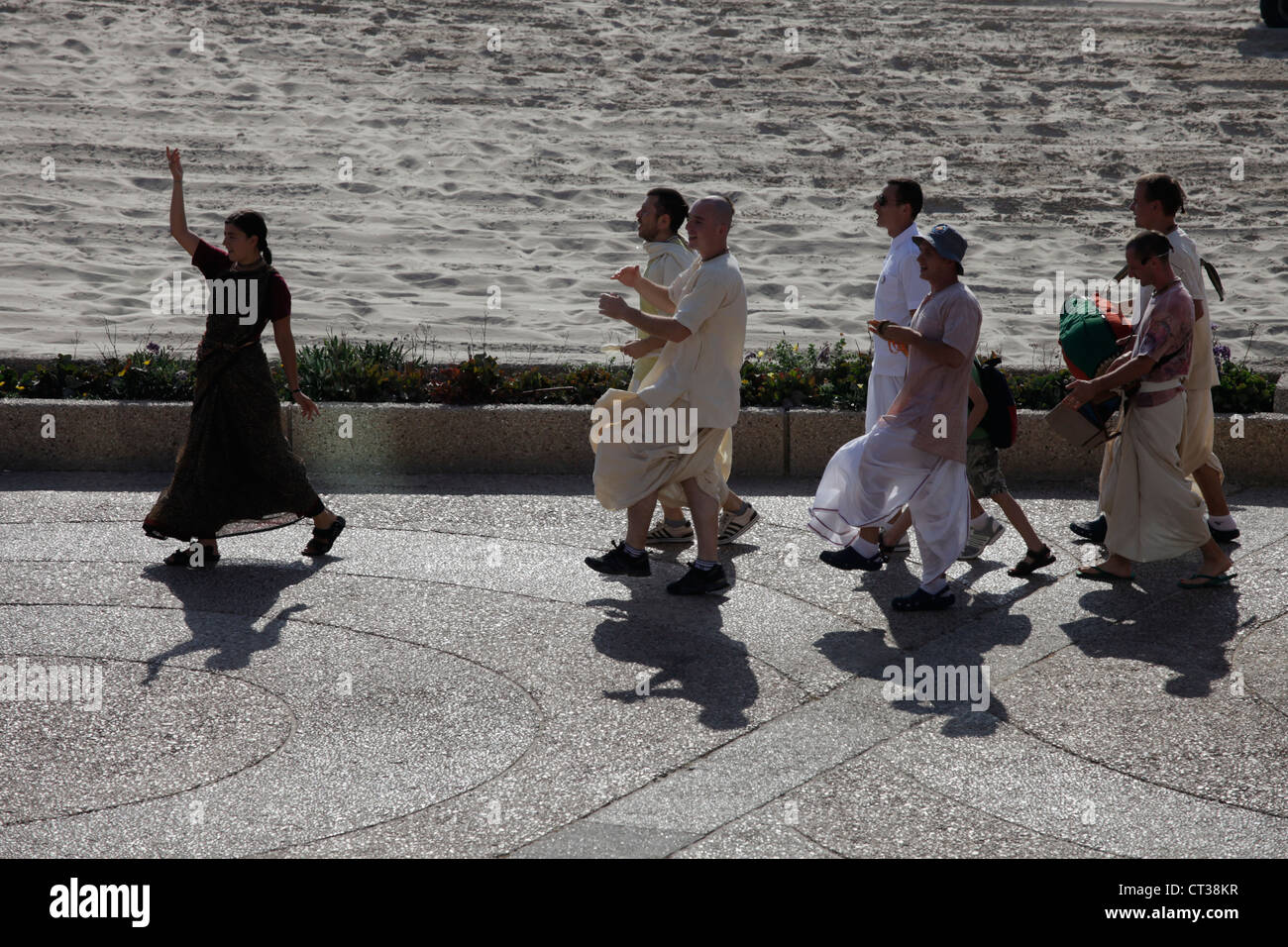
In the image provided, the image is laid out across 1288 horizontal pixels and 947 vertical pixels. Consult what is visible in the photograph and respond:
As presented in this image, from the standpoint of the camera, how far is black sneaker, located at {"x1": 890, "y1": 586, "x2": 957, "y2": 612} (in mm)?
6477

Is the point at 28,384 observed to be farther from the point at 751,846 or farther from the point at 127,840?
the point at 751,846

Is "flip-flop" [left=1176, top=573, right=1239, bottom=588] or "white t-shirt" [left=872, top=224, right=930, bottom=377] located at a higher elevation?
"white t-shirt" [left=872, top=224, right=930, bottom=377]

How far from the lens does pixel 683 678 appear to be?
18.4 ft

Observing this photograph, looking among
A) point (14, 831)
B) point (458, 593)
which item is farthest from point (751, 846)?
point (458, 593)

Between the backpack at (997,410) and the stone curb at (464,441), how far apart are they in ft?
5.63

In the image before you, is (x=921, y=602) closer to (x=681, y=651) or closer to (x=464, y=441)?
(x=681, y=651)

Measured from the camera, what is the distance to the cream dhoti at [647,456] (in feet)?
22.1

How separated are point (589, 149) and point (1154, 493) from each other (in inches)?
460

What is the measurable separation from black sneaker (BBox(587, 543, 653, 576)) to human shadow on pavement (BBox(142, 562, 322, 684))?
4.41 ft

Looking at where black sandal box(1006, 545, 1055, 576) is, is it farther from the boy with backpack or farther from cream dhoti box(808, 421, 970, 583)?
cream dhoti box(808, 421, 970, 583)

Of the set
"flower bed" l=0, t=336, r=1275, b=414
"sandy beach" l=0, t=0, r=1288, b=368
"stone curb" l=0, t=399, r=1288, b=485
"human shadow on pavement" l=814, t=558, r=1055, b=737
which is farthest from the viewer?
"sandy beach" l=0, t=0, r=1288, b=368

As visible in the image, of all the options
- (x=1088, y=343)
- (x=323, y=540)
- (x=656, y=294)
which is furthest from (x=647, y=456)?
(x=1088, y=343)

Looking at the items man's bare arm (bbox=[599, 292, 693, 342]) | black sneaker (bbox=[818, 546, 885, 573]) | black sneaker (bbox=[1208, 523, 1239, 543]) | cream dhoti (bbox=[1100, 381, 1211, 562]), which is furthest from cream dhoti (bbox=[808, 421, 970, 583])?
black sneaker (bbox=[1208, 523, 1239, 543])

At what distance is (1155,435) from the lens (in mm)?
6727
